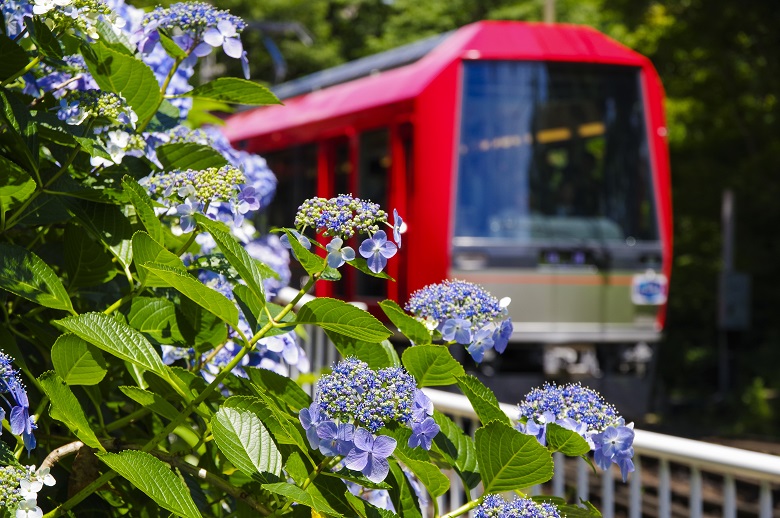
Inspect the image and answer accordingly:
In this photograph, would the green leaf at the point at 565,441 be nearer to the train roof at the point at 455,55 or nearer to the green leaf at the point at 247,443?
the green leaf at the point at 247,443

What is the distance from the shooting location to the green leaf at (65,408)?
1.24 meters

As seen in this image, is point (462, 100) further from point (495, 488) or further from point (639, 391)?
point (495, 488)

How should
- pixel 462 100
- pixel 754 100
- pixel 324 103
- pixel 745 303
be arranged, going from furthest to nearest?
pixel 754 100
pixel 745 303
pixel 324 103
pixel 462 100

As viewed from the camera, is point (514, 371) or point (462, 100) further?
point (514, 371)

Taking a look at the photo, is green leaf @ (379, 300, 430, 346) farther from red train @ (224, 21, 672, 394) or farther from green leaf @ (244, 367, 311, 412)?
red train @ (224, 21, 672, 394)

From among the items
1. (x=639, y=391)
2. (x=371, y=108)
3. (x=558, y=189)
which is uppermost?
(x=371, y=108)

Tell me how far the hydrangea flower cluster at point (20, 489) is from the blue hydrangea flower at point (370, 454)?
32 centimetres

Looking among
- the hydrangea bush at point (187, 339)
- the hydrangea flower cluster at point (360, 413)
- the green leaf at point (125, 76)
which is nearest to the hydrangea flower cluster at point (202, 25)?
the hydrangea bush at point (187, 339)

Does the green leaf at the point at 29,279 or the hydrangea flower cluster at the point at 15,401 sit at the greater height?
the green leaf at the point at 29,279

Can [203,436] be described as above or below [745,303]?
above

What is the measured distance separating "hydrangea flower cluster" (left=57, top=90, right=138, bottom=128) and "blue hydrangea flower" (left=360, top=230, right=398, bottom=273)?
421 millimetres

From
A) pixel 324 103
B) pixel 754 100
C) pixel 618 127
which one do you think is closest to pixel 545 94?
pixel 618 127

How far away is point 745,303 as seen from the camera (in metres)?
13.1

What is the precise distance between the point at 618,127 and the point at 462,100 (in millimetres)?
1613
